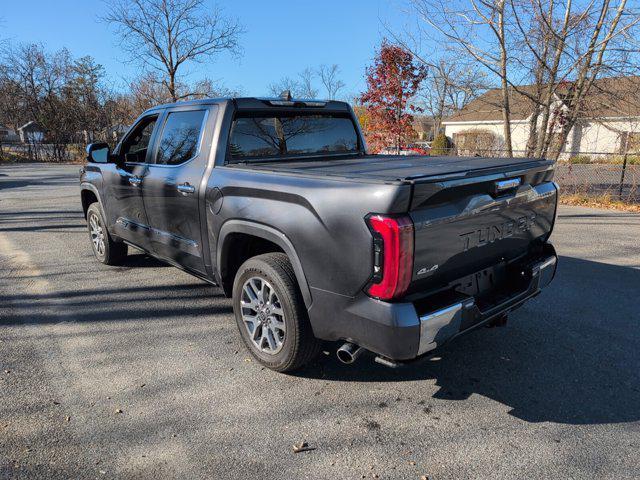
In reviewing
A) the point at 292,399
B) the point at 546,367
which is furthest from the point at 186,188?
the point at 546,367

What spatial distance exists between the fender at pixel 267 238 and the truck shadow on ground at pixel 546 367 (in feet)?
2.57

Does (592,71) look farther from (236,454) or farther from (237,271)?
(236,454)

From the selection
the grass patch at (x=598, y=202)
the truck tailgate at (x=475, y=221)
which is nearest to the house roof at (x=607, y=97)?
the grass patch at (x=598, y=202)

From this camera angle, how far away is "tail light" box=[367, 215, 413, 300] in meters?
2.29

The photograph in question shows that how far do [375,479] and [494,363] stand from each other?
1.54 m

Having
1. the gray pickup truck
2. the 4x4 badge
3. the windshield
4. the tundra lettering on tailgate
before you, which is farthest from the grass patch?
the 4x4 badge

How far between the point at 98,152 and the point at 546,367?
5.03 m

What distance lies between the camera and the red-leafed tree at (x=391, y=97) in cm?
1333

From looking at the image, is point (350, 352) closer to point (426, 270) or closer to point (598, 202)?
point (426, 270)

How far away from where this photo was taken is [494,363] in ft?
11.1

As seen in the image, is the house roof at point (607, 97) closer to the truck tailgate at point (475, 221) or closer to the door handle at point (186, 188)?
the truck tailgate at point (475, 221)

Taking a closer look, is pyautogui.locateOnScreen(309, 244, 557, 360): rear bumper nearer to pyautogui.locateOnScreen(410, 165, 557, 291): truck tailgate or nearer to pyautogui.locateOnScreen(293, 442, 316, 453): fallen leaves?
pyautogui.locateOnScreen(410, 165, 557, 291): truck tailgate

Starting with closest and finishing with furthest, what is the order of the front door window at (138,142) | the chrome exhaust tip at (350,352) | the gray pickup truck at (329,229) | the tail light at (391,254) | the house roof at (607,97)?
the tail light at (391,254) < the gray pickup truck at (329,229) < the chrome exhaust tip at (350,352) < the front door window at (138,142) < the house roof at (607,97)

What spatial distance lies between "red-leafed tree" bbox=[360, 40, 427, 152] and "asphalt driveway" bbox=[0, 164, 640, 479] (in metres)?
10.1
